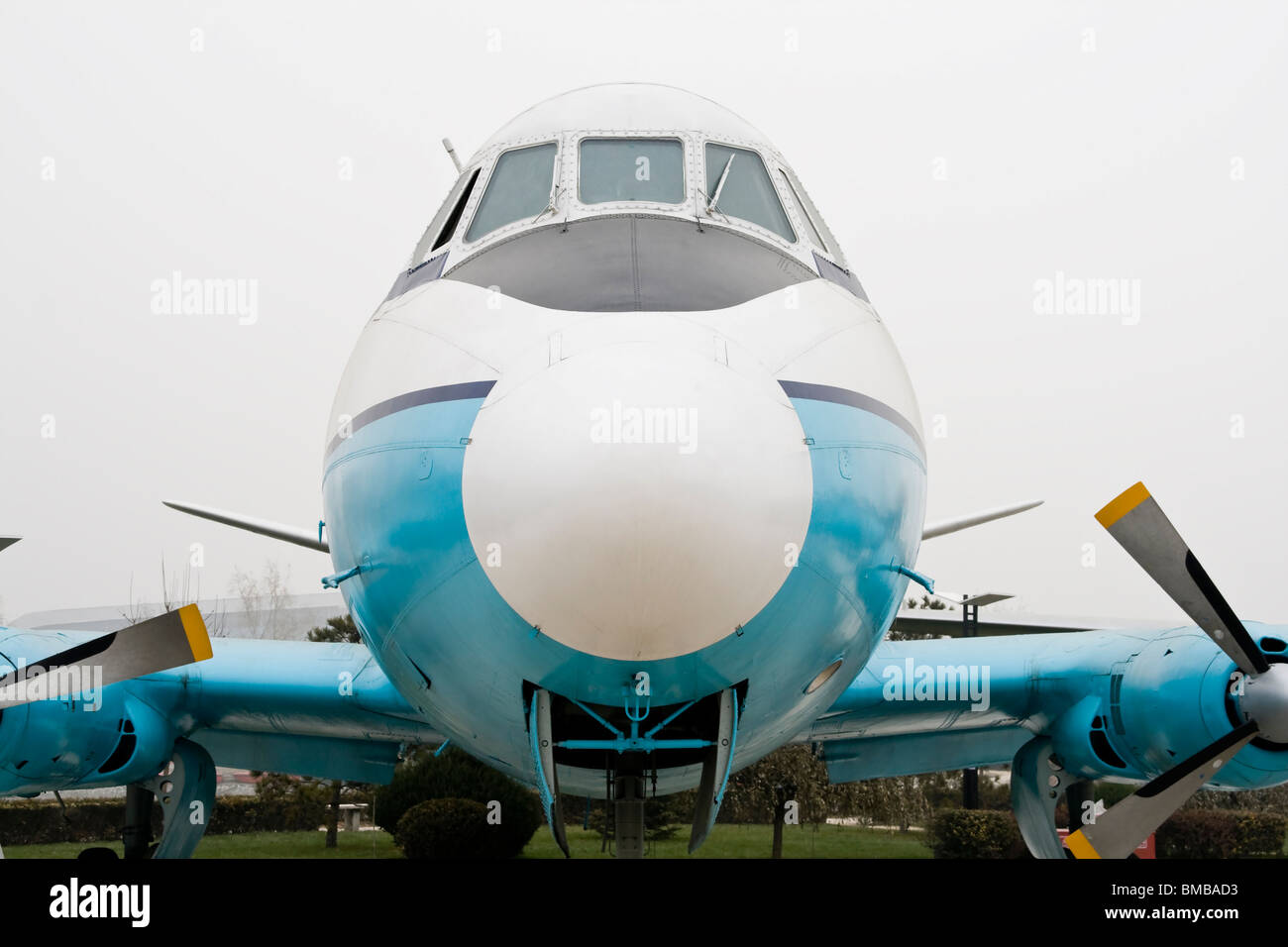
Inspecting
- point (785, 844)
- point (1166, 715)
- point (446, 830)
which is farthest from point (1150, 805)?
point (785, 844)

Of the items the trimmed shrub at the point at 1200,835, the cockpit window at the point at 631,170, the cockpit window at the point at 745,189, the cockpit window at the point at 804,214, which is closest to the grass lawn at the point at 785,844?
the trimmed shrub at the point at 1200,835

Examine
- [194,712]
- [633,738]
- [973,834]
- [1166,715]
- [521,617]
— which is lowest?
[973,834]

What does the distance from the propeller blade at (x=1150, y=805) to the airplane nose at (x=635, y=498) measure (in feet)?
12.0

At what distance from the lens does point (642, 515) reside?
4012 millimetres

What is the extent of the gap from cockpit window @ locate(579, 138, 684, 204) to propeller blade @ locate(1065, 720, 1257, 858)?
14.6ft

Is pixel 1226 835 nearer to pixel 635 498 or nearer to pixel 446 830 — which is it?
pixel 446 830

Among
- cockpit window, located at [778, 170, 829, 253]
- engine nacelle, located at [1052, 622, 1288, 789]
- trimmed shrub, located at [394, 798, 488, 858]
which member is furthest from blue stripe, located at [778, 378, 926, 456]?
trimmed shrub, located at [394, 798, 488, 858]

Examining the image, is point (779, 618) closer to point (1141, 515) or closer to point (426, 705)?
point (426, 705)

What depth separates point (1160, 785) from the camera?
7145mm

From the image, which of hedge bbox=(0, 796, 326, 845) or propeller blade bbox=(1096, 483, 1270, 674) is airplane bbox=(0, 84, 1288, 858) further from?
hedge bbox=(0, 796, 326, 845)

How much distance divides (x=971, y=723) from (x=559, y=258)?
256 inches

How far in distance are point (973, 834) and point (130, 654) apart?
17695 millimetres

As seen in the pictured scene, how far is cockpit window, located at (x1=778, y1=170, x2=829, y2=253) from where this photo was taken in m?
6.93
